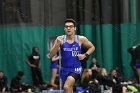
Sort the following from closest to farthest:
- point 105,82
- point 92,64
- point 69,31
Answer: point 69,31 < point 105,82 < point 92,64

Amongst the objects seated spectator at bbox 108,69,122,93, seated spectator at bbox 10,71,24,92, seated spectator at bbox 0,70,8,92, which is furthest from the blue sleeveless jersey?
seated spectator at bbox 0,70,8,92

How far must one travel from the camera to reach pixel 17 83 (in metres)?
19.1

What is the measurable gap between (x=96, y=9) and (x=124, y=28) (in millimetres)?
1460

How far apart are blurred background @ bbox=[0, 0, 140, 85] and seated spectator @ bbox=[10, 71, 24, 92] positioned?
114 cm

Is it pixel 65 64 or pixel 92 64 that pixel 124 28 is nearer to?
pixel 92 64

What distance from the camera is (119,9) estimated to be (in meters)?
21.3

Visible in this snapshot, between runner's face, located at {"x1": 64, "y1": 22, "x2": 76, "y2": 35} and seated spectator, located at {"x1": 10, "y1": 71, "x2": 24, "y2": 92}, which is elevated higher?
runner's face, located at {"x1": 64, "y1": 22, "x2": 76, "y2": 35}

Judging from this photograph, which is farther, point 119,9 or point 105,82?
point 119,9

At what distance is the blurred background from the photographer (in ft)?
68.4

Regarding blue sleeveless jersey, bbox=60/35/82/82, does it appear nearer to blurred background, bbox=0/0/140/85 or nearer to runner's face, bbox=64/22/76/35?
runner's face, bbox=64/22/76/35

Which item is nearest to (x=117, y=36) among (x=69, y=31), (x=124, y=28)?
(x=124, y=28)

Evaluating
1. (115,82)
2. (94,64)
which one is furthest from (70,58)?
(94,64)

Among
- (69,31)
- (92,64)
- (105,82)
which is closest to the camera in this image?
(69,31)

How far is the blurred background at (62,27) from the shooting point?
68.4ft
